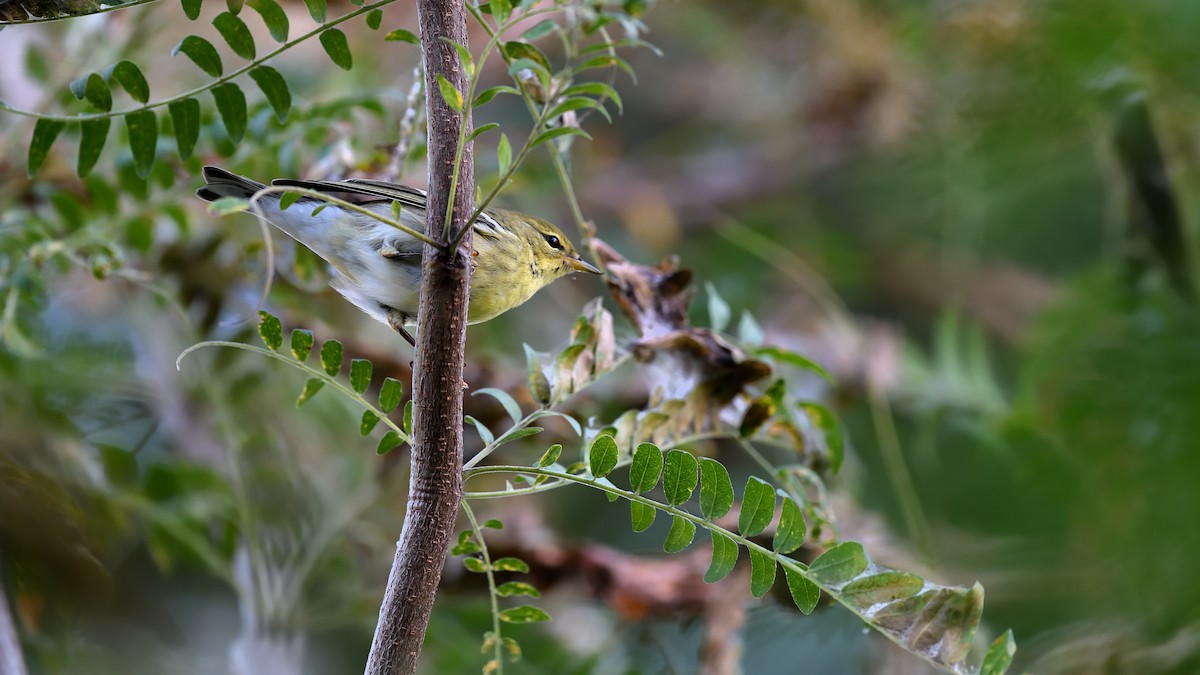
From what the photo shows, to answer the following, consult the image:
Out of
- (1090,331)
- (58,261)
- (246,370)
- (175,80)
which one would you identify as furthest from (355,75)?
(1090,331)

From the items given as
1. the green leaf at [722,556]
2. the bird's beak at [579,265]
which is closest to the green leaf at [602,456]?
the green leaf at [722,556]

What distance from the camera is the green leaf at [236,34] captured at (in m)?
1.13

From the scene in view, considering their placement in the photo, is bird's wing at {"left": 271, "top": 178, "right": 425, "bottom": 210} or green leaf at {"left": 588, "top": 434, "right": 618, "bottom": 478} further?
bird's wing at {"left": 271, "top": 178, "right": 425, "bottom": 210}

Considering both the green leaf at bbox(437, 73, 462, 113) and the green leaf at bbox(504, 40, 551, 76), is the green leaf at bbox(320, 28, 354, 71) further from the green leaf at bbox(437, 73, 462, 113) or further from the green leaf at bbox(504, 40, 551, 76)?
the green leaf at bbox(437, 73, 462, 113)

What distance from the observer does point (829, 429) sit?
4.88ft

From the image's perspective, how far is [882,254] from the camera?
4.38 metres

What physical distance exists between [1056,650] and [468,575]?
103 centimetres

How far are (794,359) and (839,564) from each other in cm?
40

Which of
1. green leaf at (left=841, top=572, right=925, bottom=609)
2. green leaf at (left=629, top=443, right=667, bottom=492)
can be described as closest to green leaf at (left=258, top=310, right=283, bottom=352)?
green leaf at (left=629, top=443, right=667, bottom=492)

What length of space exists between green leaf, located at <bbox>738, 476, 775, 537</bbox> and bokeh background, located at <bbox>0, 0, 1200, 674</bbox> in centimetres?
62

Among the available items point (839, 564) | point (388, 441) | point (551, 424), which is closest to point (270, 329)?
point (388, 441)

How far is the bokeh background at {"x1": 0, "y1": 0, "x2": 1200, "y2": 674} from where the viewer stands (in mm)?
1675

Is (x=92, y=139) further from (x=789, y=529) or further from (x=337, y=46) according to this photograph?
(x=789, y=529)

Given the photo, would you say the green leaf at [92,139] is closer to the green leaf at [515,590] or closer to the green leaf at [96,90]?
the green leaf at [96,90]
